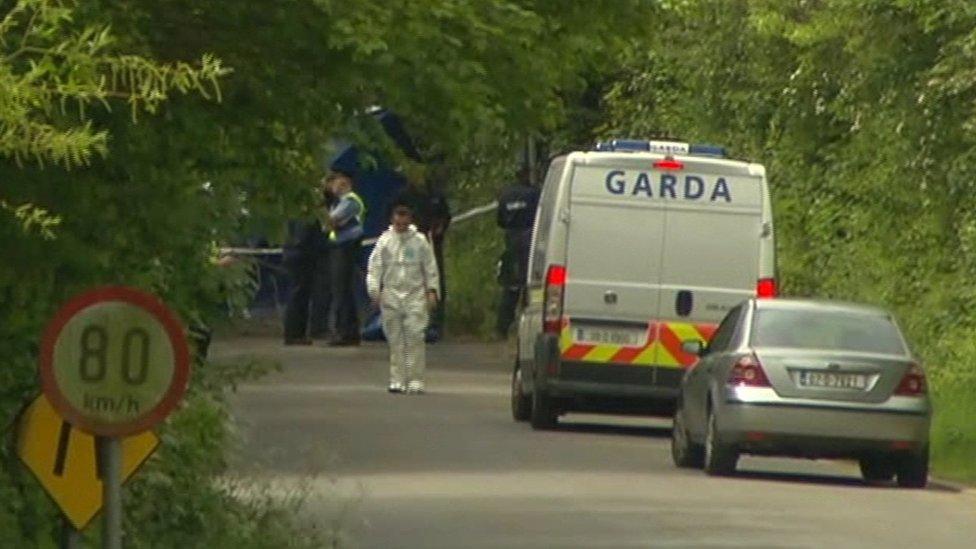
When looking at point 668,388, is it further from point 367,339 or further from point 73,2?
point 73,2

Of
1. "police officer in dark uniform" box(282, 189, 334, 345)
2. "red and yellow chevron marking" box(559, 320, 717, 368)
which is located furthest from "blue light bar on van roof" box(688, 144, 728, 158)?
"police officer in dark uniform" box(282, 189, 334, 345)

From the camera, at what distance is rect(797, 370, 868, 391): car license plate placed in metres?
22.8

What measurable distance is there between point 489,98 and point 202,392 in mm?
3542

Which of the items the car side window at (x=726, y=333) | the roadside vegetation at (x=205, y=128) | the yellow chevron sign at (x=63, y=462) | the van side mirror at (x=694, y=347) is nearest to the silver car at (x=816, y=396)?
the car side window at (x=726, y=333)

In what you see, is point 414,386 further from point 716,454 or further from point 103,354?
point 103,354

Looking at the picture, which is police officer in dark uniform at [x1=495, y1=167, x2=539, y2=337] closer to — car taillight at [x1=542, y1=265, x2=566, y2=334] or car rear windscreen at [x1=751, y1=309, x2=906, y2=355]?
car taillight at [x1=542, y1=265, x2=566, y2=334]

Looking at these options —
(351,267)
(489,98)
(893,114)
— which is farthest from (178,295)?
(351,267)

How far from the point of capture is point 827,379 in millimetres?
22828

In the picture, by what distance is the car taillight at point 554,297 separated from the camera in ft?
86.7

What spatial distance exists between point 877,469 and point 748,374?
1.62 metres

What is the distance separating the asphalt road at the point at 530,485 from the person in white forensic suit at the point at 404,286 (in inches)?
12.0

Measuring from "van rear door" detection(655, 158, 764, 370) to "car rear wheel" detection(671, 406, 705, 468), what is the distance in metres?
2.41

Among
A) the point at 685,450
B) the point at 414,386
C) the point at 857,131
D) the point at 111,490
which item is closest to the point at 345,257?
the point at 414,386

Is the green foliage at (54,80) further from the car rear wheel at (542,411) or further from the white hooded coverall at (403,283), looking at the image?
the white hooded coverall at (403,283)
